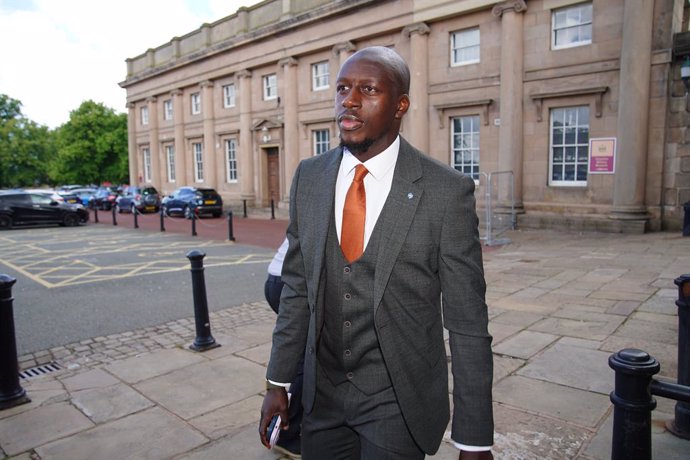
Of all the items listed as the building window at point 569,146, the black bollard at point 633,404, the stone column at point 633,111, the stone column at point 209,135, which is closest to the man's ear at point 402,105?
the black bollard at point 633,404

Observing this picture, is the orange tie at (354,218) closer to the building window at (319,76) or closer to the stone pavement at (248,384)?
the stone pavement at (248,384)

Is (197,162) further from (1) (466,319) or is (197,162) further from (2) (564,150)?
(1) (466,319)

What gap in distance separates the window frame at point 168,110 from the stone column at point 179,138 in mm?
1212

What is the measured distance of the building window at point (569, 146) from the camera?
49.5 ft

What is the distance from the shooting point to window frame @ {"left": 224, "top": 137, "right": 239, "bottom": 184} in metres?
27.6

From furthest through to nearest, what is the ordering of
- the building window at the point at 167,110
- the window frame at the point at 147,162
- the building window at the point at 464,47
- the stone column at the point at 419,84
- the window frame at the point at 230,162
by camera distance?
the window frame at the point at 147,162 < the building window at the point at 167,110 < the window frame at the point at 230,162 < the stone column at the point at 419,84 < the building window at the point at 464,47

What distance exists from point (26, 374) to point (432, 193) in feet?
15.7

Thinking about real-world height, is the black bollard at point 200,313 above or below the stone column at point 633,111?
below

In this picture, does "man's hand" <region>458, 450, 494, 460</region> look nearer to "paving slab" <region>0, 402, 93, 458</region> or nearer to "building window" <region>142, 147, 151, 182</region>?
"paving slab" <region>0, 402, 93, 458</region>

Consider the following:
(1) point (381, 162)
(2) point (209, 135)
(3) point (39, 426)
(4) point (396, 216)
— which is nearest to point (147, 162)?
(2) point (209, 135)

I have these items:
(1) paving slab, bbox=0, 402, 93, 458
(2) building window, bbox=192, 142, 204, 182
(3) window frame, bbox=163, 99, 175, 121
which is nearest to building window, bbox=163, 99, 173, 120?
(3) window frame, bbox=163, 99, 175, 121

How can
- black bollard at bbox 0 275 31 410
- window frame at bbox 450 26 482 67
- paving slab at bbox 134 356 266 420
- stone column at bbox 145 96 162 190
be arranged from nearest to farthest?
paving slab at bbox 134 356 266 420 < black bollard at bbox 0 275 31 410 < window frame at bbox 450 26 482 67 < stone column at bbox 145 96 162 190

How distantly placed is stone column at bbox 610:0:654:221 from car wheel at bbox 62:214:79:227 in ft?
69.0

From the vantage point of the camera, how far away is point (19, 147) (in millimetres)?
54625
